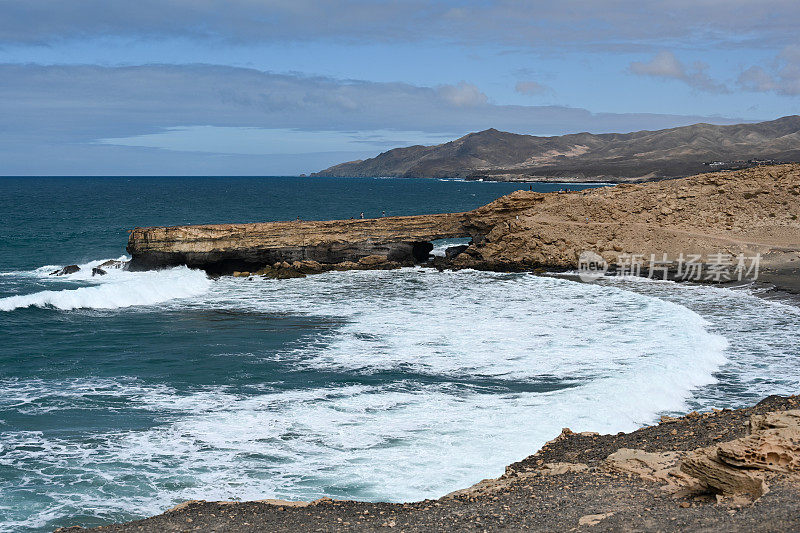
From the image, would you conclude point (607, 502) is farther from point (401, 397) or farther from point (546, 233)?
point (546, 233)

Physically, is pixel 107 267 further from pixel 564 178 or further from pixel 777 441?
pixel 564 178

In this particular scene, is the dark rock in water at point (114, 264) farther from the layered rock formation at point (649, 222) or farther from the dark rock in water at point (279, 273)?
the layered rock formation at point (649, 222)

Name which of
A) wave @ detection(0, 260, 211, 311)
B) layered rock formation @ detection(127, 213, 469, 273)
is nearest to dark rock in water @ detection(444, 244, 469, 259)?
layered rock formation @ detection(127, 213, 469, 273)

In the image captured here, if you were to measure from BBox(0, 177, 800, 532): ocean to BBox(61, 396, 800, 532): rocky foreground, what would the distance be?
849mm

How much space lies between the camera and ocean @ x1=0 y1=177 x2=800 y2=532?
10039 mm

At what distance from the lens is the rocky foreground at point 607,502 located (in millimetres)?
7281

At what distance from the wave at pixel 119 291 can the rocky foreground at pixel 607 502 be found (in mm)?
18225

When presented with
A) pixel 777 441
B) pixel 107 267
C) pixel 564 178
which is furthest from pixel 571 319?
pixel 564 178

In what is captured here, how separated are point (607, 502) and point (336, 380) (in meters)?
7.70

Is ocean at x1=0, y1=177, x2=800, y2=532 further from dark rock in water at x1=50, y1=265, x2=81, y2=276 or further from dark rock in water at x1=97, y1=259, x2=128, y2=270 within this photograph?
dark rock in water at x1=97, y1=259, x2=128, y2=270

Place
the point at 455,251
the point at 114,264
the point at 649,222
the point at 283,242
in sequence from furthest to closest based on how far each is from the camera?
the point at 455,251
the point at 114,264
the point at 283,242
the point at 649,222

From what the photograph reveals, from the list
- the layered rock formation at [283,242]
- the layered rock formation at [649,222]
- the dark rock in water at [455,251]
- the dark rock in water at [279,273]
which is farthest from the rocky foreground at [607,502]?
the dark rock in water at [455,251]

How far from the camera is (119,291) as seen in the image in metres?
25.8

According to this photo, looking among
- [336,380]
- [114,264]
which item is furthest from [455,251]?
[336,380]
